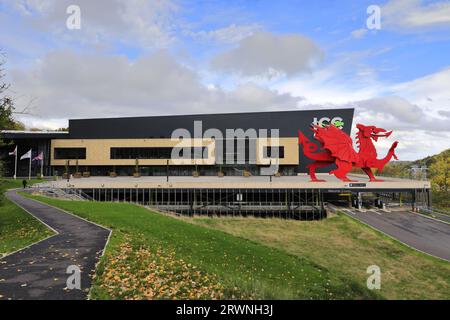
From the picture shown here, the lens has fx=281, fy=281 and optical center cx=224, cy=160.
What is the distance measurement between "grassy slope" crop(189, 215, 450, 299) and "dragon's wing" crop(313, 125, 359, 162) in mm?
11158

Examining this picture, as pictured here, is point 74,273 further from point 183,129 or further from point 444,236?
point 183,129

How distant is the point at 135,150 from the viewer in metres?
57.3

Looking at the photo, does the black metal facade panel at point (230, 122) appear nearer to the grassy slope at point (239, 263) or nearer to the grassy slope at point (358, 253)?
the grassy slope at point (358, 253)

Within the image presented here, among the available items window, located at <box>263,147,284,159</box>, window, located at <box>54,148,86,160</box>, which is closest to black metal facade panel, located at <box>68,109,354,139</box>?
window, located at <box>263,147,284,159</box>

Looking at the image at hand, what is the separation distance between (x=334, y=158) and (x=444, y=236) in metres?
16.6

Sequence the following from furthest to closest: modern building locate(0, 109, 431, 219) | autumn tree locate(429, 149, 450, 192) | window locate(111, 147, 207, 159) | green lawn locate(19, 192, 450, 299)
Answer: window locate(111, 147, 207, 159) → autumn tree locate(429, 149, 450, 192) → modern building locate(0, 109, 431, 219) → green lawn locate(19, 192, 450, 299)

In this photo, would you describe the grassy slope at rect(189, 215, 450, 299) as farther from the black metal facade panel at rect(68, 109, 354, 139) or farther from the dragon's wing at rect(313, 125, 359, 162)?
the black metal facade panel at rect(68, 109, 354, 139)

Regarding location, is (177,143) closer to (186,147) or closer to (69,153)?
(186,147)

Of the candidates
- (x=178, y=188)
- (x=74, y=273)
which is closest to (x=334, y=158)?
(x=178, y=188)

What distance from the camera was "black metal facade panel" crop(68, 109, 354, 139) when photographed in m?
60.8

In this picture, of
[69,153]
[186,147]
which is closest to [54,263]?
[186,147]

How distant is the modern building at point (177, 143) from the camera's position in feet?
184

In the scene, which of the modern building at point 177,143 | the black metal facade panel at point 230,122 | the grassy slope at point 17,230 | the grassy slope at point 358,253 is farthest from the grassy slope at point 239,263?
the black metal facade panel at point 230,122

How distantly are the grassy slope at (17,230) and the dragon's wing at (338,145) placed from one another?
33016mm
